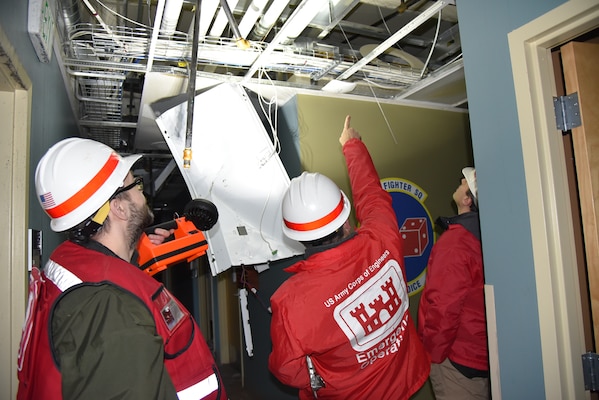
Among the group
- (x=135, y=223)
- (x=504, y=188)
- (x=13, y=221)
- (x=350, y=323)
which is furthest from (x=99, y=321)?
(x=504, y=188)

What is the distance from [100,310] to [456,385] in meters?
1.79

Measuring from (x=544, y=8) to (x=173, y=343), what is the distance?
152cm

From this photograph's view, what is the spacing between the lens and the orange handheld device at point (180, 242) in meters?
1.73

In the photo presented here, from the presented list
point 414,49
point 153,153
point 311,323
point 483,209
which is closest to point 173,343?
point 311,323

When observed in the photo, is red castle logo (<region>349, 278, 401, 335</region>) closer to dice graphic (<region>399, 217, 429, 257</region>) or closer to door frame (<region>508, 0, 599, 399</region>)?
door frame (<region>508, 0, 599, 399</region>)

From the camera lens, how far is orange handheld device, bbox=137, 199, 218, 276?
5.68 feet

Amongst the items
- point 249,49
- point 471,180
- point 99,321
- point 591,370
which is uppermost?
point 249,49

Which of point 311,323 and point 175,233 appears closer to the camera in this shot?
point 311,323

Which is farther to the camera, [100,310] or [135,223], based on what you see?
[135,223]

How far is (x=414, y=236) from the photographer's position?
327 centimetres

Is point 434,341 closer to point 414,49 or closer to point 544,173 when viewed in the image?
point 544,173

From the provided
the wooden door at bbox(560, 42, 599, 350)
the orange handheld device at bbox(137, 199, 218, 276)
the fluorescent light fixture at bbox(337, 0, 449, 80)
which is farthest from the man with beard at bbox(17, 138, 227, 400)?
the fluorescent light fixture at bbox(337, 0, 449, 80)

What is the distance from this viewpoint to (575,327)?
1314 mm

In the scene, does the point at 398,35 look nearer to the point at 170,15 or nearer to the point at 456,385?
the point at 170,15
